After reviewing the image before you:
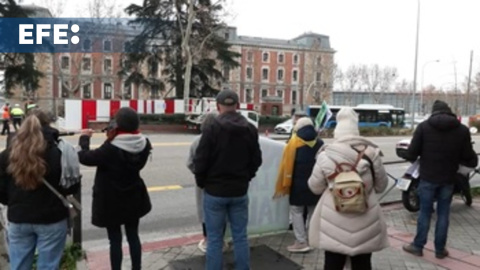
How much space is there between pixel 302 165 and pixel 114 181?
2047 millimetres

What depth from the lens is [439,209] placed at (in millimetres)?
4758

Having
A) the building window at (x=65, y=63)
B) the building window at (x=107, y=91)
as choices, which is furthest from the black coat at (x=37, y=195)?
the building window at (x=107, y=91)

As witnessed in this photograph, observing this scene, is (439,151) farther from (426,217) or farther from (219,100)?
(219,100)

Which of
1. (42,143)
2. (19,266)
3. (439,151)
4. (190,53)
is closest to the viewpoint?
(42,143)

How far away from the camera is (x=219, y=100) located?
145 inches

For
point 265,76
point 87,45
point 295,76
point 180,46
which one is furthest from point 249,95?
point 180,46

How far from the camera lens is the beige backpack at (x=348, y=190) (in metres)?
3.04

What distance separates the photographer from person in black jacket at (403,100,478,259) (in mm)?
4551

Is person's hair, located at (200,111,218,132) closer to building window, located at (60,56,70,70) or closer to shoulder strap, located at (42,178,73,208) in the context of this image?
shoulder strap, located at (42,178,73,208)

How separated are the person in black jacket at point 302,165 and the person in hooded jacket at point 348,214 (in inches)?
51.1

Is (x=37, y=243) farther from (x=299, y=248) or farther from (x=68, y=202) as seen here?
(x=299, y=248)

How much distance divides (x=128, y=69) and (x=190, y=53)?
26.6ft

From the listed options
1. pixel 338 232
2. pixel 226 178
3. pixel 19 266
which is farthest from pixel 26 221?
pixel 338 232

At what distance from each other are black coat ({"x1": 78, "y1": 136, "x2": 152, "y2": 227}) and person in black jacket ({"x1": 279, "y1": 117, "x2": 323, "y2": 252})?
5.66 ft
